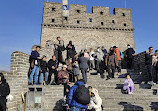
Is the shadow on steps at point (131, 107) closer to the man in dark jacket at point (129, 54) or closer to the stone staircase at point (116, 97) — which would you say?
the stone staircase at point (116, 97)

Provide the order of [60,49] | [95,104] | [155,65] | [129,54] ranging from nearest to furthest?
[95,104], [155,65], [60,49], [129,54]

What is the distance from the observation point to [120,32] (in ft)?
67.3

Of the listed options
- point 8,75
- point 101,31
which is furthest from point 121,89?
point 101,31

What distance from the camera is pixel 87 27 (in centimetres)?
1995

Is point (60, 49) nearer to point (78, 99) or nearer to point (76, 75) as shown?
point (76, 75)

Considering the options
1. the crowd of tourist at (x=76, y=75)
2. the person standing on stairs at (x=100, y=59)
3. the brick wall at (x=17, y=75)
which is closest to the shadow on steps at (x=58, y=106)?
the crowd of tourist at (x=76, y=75)

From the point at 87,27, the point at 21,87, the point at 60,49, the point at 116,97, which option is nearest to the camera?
the point at 116,97

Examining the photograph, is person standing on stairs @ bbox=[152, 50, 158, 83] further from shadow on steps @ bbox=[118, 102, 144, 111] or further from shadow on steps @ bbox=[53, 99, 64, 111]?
shadow on steps @ bbox=[53, 99, 64, 111]

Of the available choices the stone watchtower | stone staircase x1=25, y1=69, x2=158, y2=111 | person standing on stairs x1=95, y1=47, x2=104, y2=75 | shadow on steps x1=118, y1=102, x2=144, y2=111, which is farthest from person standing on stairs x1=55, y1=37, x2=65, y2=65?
the stone watchtower

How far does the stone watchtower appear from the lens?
753 inches

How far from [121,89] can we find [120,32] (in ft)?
51.8

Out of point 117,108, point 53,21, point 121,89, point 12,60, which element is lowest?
point 117,108

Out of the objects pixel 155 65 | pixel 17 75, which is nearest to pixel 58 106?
pixel 17 75

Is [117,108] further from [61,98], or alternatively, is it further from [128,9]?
[128,9]
